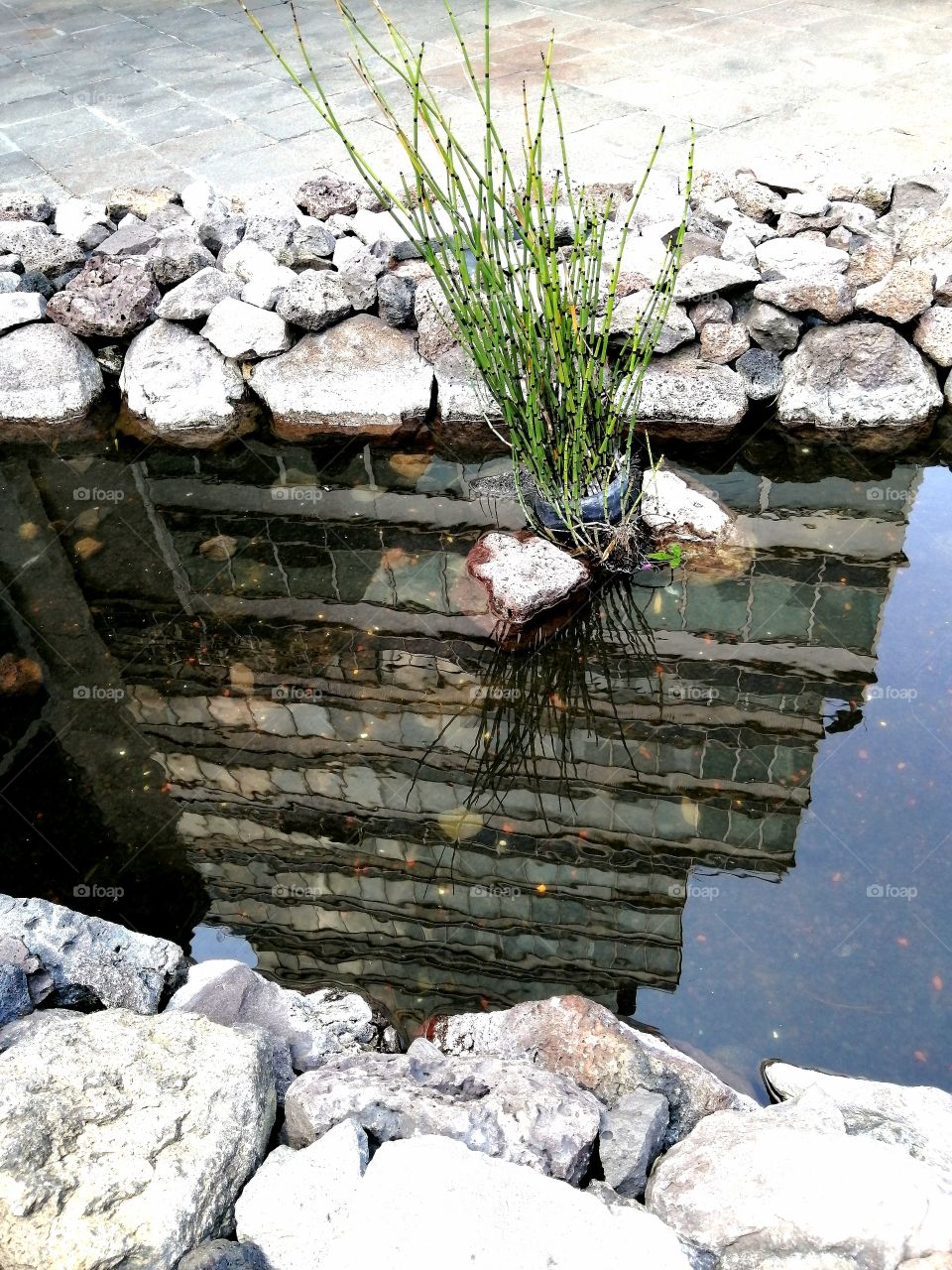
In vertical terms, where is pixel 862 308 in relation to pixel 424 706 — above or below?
above

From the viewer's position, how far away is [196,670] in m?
2.55

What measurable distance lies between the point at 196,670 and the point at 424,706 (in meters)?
0.55

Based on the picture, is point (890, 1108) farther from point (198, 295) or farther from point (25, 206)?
point (25, 206)

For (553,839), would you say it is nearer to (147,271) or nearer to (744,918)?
(744,918)

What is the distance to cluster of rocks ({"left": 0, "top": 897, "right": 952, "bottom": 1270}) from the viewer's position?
1.24 metres

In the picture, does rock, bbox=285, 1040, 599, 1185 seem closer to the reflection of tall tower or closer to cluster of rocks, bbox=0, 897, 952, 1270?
cluster of rocks, bbox=0, 897, 952, 1270

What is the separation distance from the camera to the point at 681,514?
273cm

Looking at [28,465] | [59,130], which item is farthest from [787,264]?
[59,130]

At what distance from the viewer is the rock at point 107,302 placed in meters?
3.44

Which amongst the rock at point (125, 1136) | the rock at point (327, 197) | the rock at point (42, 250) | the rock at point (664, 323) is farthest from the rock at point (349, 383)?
the rock at point (125, 1136)

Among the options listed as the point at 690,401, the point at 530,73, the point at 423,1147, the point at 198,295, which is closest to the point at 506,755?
the point at 423,1147

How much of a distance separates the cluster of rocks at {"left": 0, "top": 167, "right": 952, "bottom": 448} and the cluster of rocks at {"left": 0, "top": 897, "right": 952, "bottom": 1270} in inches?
69.8

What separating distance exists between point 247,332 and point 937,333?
1.94 m

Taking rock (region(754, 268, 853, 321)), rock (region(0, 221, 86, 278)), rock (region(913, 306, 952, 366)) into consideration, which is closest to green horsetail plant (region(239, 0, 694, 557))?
rock (region(754, 268, 853, 321))
